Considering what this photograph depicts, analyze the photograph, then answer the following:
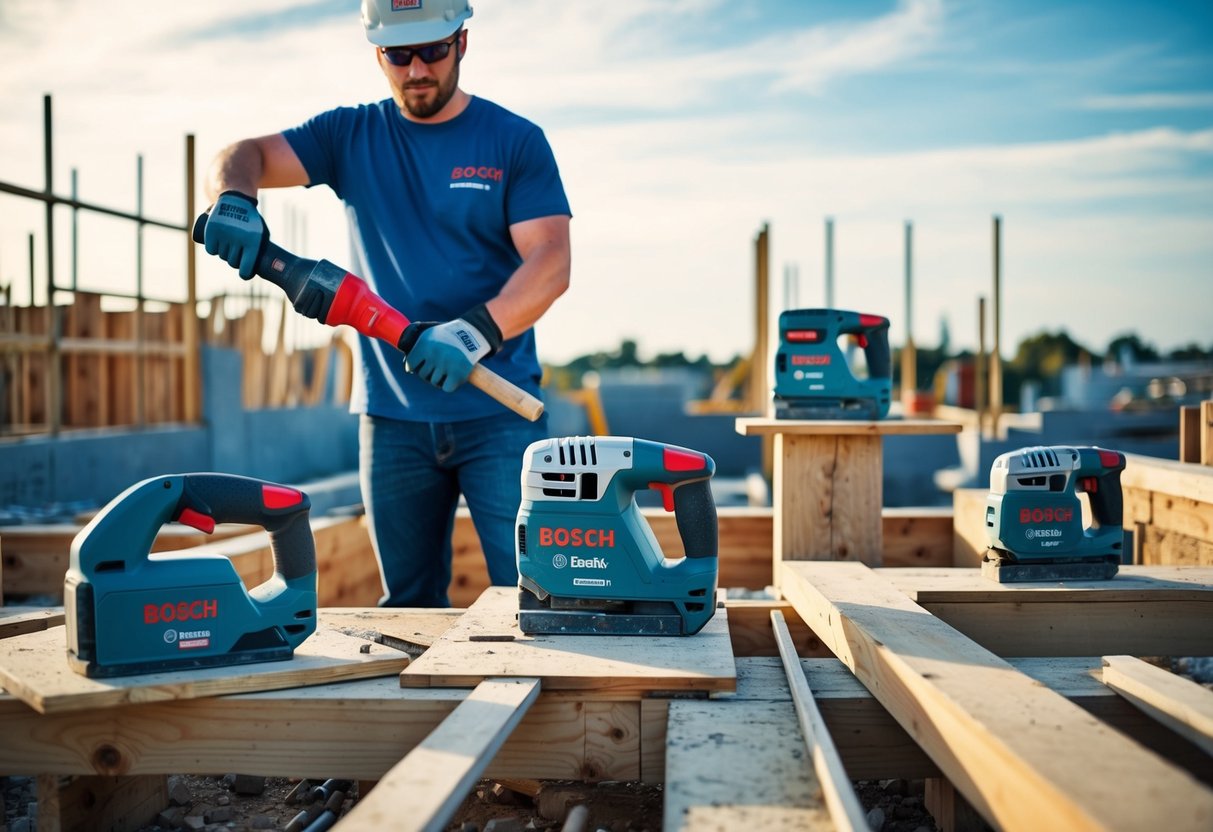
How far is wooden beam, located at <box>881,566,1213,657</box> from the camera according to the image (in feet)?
8.46

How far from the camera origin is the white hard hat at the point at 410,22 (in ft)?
8.50

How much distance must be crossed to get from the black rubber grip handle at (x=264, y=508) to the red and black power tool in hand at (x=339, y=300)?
53cm

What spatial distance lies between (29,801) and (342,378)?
34.4 ft

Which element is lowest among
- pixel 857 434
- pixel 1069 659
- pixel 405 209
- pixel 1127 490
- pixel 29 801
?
pixel 29 801

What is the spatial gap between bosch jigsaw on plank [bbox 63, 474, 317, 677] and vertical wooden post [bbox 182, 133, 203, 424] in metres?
5.92

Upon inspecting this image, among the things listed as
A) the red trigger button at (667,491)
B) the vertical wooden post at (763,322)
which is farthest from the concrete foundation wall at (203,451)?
the red trigger button at (667,491)

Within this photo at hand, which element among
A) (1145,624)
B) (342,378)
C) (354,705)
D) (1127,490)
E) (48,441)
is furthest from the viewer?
(342,378)

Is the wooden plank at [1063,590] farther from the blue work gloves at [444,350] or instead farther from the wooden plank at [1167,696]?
the blue work gloves at [444,350]

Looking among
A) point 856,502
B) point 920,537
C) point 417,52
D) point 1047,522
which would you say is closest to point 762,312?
point 920,537

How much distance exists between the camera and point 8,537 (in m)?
3.72

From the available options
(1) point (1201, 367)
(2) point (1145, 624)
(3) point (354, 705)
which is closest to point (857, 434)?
(2) point (1145, 624)

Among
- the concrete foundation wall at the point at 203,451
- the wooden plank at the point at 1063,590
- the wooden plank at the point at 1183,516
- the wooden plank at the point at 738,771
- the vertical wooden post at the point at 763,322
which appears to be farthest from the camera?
the vertical wooden post at the point at 763,322

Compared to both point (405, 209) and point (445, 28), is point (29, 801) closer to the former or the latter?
point (405, 209)

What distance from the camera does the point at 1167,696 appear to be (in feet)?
5.90
